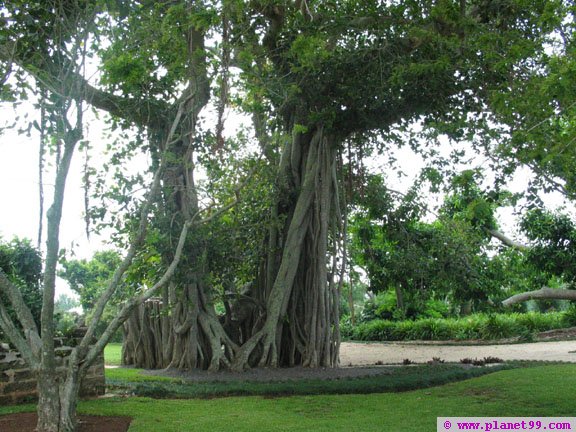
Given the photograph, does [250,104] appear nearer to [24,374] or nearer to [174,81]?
[174,81]

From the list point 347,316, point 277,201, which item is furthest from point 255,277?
point 347,316

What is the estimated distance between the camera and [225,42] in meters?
9.27

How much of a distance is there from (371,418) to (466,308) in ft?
76.4

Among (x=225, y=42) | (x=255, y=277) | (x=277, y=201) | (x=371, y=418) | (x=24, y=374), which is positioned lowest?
(x=371, y=418)

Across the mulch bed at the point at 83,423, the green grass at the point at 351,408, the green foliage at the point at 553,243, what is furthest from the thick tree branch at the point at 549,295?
the mulch bed at the point at 83,423

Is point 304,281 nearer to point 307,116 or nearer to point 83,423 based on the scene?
point 307,116

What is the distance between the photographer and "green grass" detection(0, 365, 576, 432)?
21.6 ft

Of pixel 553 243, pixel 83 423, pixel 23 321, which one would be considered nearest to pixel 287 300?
pixel 83 423

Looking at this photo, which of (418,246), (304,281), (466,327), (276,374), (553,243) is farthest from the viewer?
(466,327)

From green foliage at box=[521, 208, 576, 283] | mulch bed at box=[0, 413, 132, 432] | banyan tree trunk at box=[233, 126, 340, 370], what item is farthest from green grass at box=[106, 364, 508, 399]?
green foliage at box=[521, 208, 576, 283]

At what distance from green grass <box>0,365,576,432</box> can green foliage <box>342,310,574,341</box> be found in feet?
39.7

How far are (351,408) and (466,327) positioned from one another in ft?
50.5

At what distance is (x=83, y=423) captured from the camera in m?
6.49

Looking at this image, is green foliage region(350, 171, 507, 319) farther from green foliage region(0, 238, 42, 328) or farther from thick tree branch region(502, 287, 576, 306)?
green foliage region(0, 238, 42, 328)
